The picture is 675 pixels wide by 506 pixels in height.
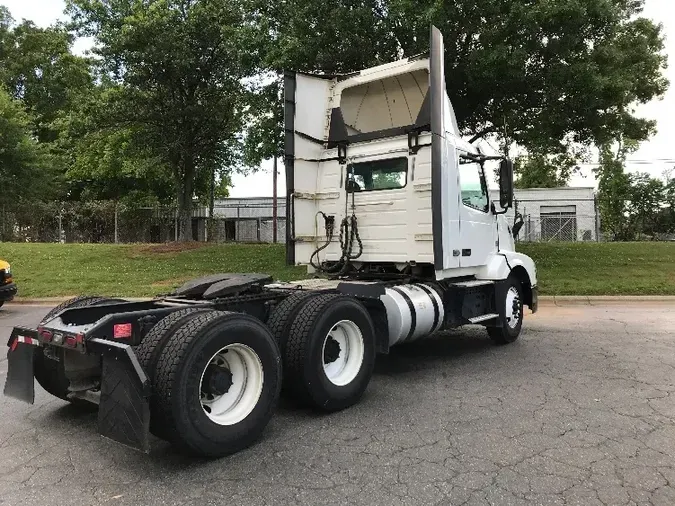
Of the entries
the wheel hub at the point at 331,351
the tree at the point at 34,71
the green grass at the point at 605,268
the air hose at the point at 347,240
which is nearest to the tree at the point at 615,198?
the green grass at the point at 605,268

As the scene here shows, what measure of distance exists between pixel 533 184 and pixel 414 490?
52.5m

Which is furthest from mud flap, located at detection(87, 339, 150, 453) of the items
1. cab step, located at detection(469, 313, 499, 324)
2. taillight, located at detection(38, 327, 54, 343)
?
cab step, located at detection(469, 313, 499, 324)

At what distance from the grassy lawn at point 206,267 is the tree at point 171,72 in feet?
13.4

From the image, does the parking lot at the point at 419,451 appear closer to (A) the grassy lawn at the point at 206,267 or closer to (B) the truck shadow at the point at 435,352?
(B) the truck shadow at the point at 435,352

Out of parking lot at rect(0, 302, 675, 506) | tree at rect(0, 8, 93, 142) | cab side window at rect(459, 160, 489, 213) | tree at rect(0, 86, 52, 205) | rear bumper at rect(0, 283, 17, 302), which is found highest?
tree at rect(0, 8, 93, 142)

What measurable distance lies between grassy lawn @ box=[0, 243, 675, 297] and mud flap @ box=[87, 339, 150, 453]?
1032 cm

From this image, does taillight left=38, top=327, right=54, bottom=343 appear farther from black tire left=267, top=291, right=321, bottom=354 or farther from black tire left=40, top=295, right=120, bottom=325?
black tire left=267, top=291, right=321, bottom=354

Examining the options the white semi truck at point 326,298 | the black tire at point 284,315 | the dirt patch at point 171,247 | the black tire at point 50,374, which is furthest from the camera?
the dirt patch at point 171,247

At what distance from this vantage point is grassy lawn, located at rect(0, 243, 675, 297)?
1377 centimetres

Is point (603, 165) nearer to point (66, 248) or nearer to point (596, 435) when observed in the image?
point (66, 248)

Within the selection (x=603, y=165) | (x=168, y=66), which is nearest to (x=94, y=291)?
(x=168, y=66)

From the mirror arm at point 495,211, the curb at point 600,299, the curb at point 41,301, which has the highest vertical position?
the mirror arm at point 495,211

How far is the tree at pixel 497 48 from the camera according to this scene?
476 inches

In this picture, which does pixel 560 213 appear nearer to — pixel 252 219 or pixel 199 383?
pixel 252 219
